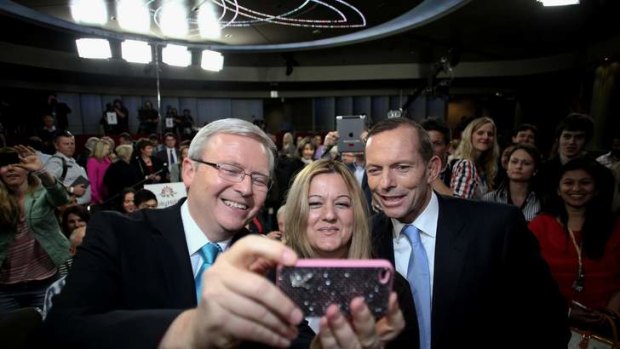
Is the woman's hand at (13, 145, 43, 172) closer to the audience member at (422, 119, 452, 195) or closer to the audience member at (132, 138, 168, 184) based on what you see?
the audience member at (132, 138, 168, 184)

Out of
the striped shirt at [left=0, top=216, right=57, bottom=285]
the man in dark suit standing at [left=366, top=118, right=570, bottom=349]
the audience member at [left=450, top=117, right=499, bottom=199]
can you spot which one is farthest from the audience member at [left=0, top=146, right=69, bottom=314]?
the audience member at [left=450, top=117, right=499, bottom=199]

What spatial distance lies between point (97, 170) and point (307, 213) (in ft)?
14.0

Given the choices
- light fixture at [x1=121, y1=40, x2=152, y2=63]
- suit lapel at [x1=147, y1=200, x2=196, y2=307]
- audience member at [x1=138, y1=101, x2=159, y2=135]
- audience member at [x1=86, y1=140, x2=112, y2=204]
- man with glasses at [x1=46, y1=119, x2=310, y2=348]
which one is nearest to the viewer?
man with glasses at [x1=46, y1=119, x2=310, y2=348]

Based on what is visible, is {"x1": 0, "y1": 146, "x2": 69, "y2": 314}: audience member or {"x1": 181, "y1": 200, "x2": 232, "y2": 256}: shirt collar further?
{"x1": 0, "y1": 146, "x2": 69, "y2": 314}: audience member

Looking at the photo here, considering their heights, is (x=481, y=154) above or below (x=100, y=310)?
above

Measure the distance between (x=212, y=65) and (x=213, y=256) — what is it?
9.27 m

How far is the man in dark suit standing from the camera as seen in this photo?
4.48 ft

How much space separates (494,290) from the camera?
1.40 metres

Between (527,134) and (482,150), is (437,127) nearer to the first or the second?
(482,150)

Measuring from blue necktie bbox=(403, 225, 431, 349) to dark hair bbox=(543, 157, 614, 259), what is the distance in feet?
4.47

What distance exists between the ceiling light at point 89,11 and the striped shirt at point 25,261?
508 centimetres

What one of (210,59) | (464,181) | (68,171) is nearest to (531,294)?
(464,181)

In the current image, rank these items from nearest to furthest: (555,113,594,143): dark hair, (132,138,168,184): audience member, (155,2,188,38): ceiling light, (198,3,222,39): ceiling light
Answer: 1. (555,113,594,143): dark hair
2. (132,138,168,184): audience member
3. (155,2,188,38): ceiling light
4. (198,3,222,39): ceiling light

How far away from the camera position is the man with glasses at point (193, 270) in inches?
19.4
